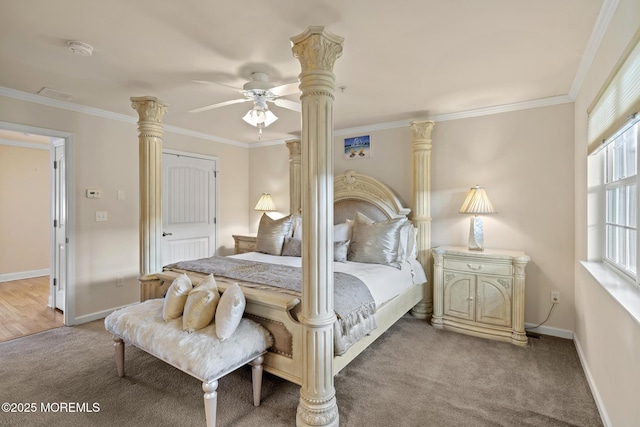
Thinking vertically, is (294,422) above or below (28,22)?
below

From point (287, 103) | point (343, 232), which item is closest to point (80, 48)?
point (287, 103)

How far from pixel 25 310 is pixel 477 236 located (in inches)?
221

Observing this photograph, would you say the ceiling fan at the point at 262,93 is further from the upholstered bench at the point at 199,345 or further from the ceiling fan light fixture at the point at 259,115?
the upholstered bench at the point at 199,345

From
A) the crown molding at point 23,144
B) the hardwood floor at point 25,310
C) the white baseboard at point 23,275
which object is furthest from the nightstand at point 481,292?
the crown molding at point 23,144

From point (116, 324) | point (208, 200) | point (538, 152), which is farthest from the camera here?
point (208, 200)

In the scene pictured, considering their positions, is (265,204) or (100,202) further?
(265,204)

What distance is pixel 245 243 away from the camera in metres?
4.83

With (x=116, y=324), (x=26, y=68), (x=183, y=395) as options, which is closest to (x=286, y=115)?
(x=26, y=68)

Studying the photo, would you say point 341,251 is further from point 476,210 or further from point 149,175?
point 149,175

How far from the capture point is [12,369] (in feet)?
8.47

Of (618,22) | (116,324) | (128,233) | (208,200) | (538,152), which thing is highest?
(618,22)

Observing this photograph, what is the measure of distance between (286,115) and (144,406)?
10.4 ft

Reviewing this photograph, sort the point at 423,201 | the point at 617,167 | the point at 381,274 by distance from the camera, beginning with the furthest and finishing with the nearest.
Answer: the point at 423,201
the point at 381,274
the point at 617,167

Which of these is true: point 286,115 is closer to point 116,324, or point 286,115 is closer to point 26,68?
point 26,68
